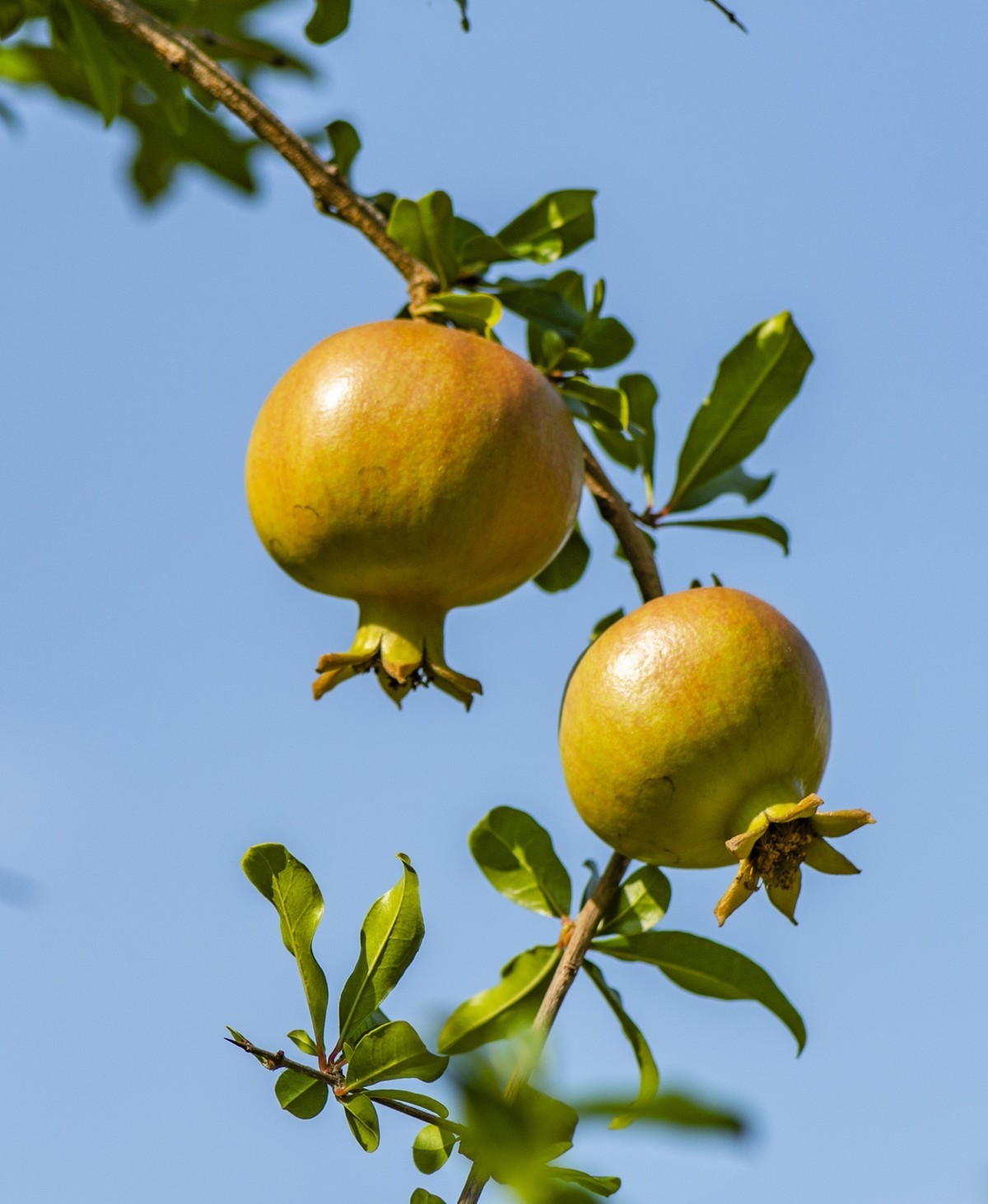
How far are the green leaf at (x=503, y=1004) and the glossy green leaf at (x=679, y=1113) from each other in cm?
147

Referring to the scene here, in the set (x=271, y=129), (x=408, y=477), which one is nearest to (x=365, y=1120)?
(x=408, y=477)

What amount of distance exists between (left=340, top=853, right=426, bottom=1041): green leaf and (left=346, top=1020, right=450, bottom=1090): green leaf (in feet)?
0.13

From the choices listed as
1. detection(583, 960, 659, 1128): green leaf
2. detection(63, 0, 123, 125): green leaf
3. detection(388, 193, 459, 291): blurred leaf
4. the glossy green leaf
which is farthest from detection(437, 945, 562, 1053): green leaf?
the glossy green leaf

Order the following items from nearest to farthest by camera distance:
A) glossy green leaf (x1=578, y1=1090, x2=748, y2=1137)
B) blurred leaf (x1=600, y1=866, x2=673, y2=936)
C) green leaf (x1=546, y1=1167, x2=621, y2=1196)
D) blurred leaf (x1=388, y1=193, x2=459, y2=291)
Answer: glossy green leaf (x1=578, y1=1090, x2=748, y2=1137) < green leaf (x1=546, y1=1167, x2=621, y2=1196) < blurred leaf (x1=600, y1=866, x2=673, y2=936) < blurred leaf (x1=388, y1=193, x2=459, y2=291)

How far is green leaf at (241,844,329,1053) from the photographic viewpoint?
153 cm

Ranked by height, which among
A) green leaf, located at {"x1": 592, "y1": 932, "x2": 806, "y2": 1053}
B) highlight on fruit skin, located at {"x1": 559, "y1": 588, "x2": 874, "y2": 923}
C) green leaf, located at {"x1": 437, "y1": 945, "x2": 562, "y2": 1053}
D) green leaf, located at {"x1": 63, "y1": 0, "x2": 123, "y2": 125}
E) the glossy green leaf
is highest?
green leaf, located at {"x1": 63, "y1": 0, "x2": 123, "y2": 125}

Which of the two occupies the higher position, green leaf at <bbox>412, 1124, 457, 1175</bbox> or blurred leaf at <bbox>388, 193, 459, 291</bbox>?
blurred leaf at <bbox>388, 193, 459, 291</bbox>

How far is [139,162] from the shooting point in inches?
114

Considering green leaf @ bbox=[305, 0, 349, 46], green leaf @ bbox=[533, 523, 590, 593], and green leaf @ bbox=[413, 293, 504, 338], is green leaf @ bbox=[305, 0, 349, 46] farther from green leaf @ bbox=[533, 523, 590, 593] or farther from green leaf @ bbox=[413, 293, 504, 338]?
green leaf @ bbox=[533, 523, 590, 593]

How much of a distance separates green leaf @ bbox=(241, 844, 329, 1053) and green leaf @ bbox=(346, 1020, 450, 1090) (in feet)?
0.21

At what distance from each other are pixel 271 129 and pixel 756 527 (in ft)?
3.28

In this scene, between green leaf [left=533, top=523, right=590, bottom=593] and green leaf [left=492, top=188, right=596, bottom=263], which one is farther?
green leaf [left=533, top=523, right=590, bottom=593]

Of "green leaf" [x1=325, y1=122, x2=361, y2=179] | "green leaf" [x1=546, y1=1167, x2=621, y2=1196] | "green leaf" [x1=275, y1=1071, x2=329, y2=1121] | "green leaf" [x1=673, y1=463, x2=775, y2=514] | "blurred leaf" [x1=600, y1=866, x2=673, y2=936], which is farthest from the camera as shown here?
"green leaf" [x1=673, y1=463, x2=775, y2=514]

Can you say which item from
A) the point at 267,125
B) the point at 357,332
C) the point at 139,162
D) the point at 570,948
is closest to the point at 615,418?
the point at 357,332
